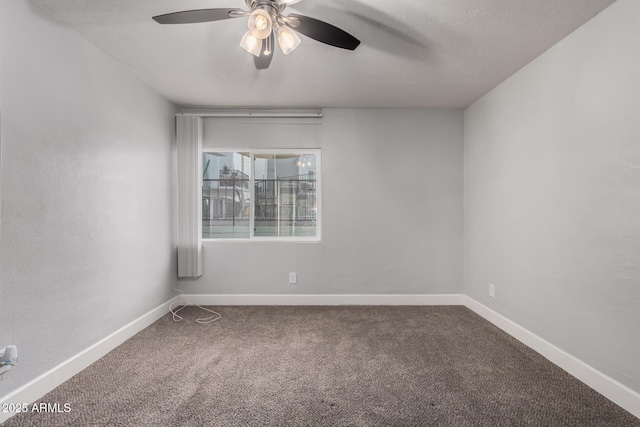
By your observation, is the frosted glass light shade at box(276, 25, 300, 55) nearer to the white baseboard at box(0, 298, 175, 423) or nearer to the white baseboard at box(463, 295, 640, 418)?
the white baseboard at box(0, 298, 175, 423)

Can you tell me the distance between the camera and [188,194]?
125 inches

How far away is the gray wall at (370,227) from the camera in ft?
10.7

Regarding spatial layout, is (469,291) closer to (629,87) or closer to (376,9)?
(629,87)

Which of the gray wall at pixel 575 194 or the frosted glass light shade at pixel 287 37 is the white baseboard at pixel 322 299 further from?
the frosted glass light shade at pixel 287 37

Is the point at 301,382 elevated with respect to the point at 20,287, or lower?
lower

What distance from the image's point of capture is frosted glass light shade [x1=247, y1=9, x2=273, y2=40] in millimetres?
1385

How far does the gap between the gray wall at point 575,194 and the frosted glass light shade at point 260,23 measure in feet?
6.48

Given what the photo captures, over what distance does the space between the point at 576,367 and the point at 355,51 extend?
266 cm

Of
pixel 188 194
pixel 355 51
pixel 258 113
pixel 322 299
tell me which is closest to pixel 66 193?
pixel 188 194

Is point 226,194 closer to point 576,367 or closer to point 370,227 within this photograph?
point 370,227

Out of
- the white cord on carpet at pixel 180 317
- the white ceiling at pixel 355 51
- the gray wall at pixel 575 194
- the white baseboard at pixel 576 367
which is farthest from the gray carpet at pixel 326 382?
the white ceiling at pixel 355 51

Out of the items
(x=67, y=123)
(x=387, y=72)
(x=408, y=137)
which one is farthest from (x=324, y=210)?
(x=67, y=123)

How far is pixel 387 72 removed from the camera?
94.3 inches

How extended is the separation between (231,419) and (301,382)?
473mm
